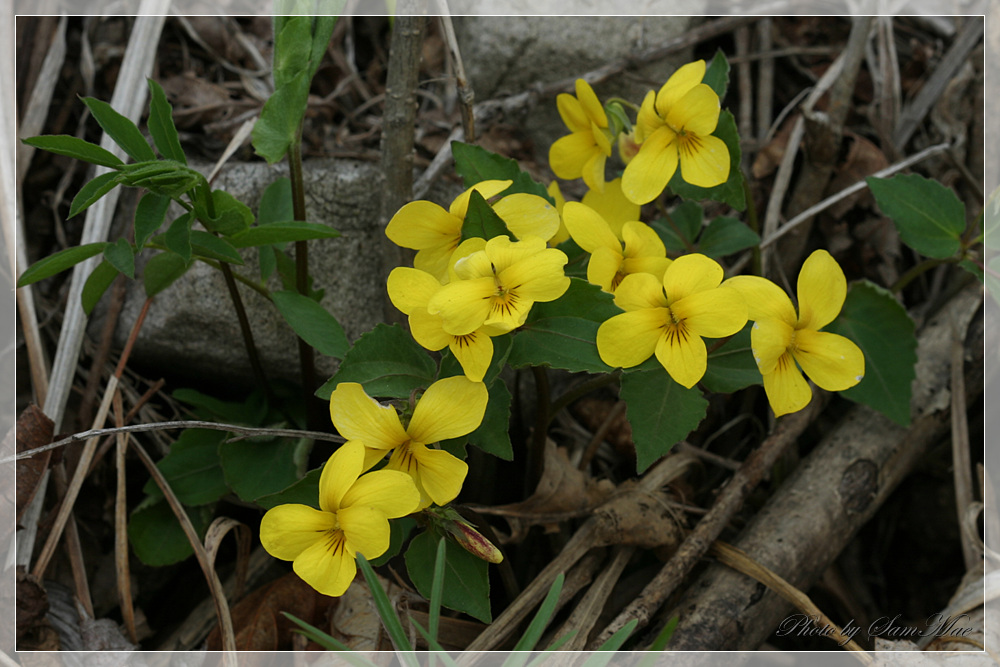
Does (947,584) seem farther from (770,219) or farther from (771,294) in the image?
(771,294)

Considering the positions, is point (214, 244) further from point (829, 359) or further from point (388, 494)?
point (829, 359)

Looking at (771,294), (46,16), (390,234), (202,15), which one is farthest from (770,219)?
(46,16)

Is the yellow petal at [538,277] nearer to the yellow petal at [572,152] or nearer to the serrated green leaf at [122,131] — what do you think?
the yellow petal at [572,152]

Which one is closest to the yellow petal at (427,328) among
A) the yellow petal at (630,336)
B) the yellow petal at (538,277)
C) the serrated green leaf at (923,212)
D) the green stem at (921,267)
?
the yellow petal at (538,277)

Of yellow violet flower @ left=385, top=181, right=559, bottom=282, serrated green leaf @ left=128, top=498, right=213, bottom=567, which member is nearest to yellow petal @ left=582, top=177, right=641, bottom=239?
yellow violet flower @ left=385, top=181, right=559, bottom=282

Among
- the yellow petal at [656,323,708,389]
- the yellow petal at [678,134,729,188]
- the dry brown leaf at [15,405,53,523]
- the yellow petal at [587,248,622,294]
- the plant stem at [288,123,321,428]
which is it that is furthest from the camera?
the dry brown leaf at [15,405,53,523]

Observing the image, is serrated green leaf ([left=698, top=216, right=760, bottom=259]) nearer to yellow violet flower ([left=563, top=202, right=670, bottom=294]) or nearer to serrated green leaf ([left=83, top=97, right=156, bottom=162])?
yellow violet flower ([left=563, top=202, right=670, bottom=294])

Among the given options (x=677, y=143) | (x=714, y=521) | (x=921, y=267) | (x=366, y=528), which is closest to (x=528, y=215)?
(x=677, y=143)
